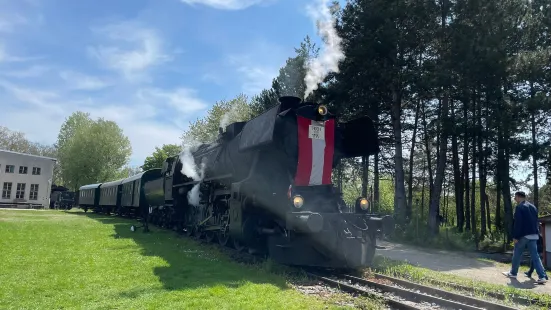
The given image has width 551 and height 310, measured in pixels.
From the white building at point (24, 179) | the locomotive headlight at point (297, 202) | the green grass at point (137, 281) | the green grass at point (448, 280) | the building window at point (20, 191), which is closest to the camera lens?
the green grass at point (137, 281)

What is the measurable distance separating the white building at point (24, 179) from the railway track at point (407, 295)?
172 ft

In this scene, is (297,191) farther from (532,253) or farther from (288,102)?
(532,253)

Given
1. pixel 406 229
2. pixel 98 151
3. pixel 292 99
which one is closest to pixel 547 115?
pixel 406 229

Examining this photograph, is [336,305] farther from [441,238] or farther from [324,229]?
[441,238]

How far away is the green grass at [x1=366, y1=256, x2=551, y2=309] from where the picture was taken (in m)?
7.24

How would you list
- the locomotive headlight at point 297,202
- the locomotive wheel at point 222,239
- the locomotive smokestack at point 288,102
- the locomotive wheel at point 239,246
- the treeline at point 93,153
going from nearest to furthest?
the locomotive headlight at point 297,202 < the locomotive smokestack at point 288,102 < the locomotive wheel at point 239,246 < the locomotive wheel at point 222,239 < the treeline at point 93,153

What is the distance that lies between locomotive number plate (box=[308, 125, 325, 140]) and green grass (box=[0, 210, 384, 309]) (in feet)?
10.2

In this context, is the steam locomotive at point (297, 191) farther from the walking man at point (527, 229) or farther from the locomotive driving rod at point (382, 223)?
the walking man at point (527, 229)

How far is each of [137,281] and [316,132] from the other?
4.79m

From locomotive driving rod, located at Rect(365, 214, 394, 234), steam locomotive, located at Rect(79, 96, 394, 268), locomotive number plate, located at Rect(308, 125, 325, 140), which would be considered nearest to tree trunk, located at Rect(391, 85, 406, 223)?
steam locomotive, located at Rect(79, 96, 394, 268)

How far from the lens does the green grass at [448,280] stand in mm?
7238

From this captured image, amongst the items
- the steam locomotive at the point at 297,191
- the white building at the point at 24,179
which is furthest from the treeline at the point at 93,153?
the steam locomotive at the point at 297,191

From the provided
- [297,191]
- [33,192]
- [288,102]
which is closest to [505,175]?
[297,191]

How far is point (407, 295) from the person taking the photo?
7000mm
